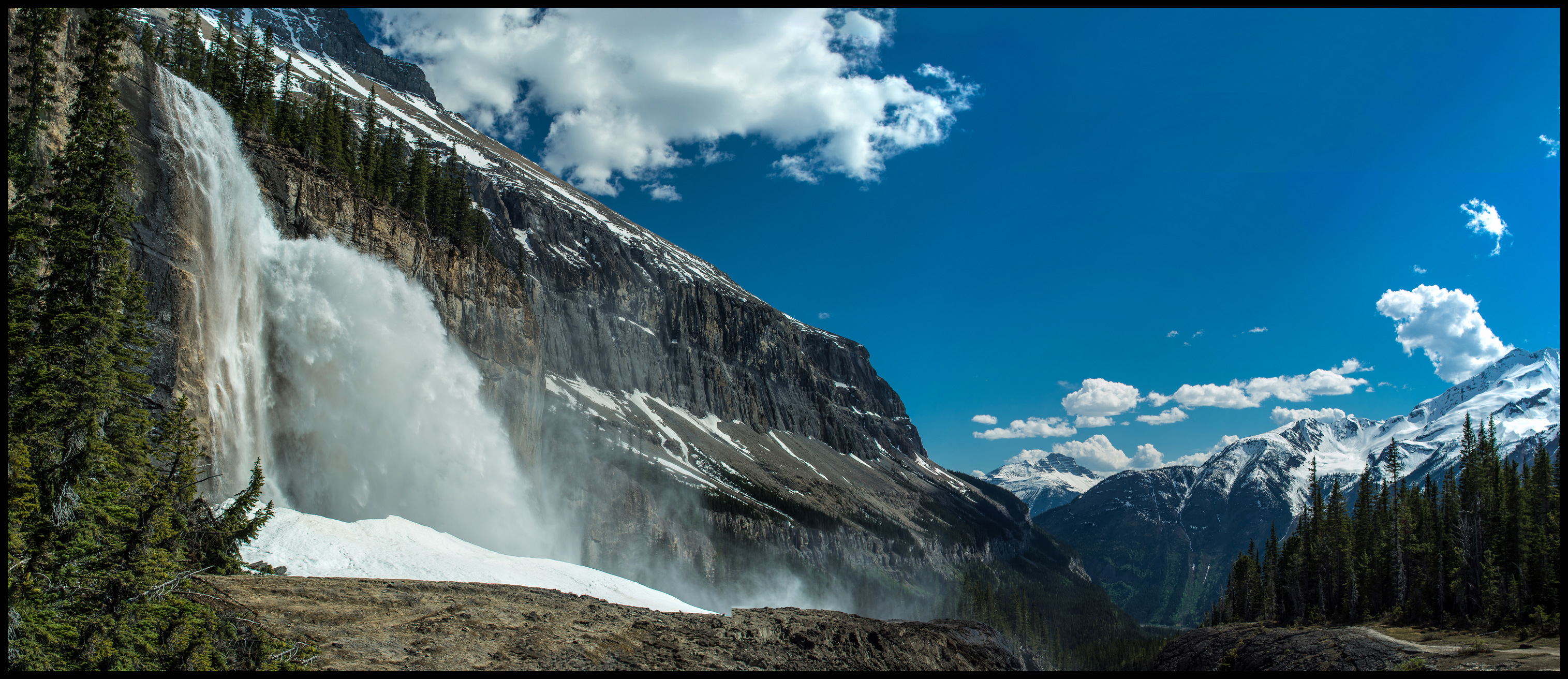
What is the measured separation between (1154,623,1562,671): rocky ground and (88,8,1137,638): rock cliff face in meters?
45.7

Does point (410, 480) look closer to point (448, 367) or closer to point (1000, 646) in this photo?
point (448, 367)

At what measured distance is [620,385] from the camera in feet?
441

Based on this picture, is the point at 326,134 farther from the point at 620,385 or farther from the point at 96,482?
the point at 620,385

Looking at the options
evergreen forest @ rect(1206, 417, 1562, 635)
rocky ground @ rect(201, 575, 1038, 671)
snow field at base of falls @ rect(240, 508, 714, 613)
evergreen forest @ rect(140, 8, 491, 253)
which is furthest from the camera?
evergreen forest @ rect(1206, 417, 1562, 635)

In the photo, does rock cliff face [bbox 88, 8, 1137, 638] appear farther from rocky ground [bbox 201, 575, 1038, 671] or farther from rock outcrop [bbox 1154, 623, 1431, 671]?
rock outcrop [bbox 1154, 623, 1431, 671]

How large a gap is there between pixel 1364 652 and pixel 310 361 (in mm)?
50253

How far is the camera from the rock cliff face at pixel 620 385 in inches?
1246

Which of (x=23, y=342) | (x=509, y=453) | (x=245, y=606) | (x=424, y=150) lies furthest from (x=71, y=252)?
(x=424, y=150)

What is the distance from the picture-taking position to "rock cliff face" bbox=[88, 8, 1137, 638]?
31.7 metres

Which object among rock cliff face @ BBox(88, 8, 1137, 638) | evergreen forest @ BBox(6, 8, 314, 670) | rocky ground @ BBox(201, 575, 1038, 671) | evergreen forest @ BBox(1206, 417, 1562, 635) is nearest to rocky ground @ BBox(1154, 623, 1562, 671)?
evergreen forest @ BBox(1206, 417, 1562, 635)

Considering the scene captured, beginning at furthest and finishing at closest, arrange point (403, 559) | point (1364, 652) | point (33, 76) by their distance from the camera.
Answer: point (1364, 652), point (403, 559), point (33, 76)

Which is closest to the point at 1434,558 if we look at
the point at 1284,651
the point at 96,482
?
the point at 1284,651

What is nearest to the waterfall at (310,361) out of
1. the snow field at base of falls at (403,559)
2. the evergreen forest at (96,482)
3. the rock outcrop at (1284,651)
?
the snow field at base of falls at (403,559)

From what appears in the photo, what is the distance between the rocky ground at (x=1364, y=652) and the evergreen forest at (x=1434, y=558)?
2.92 metres
